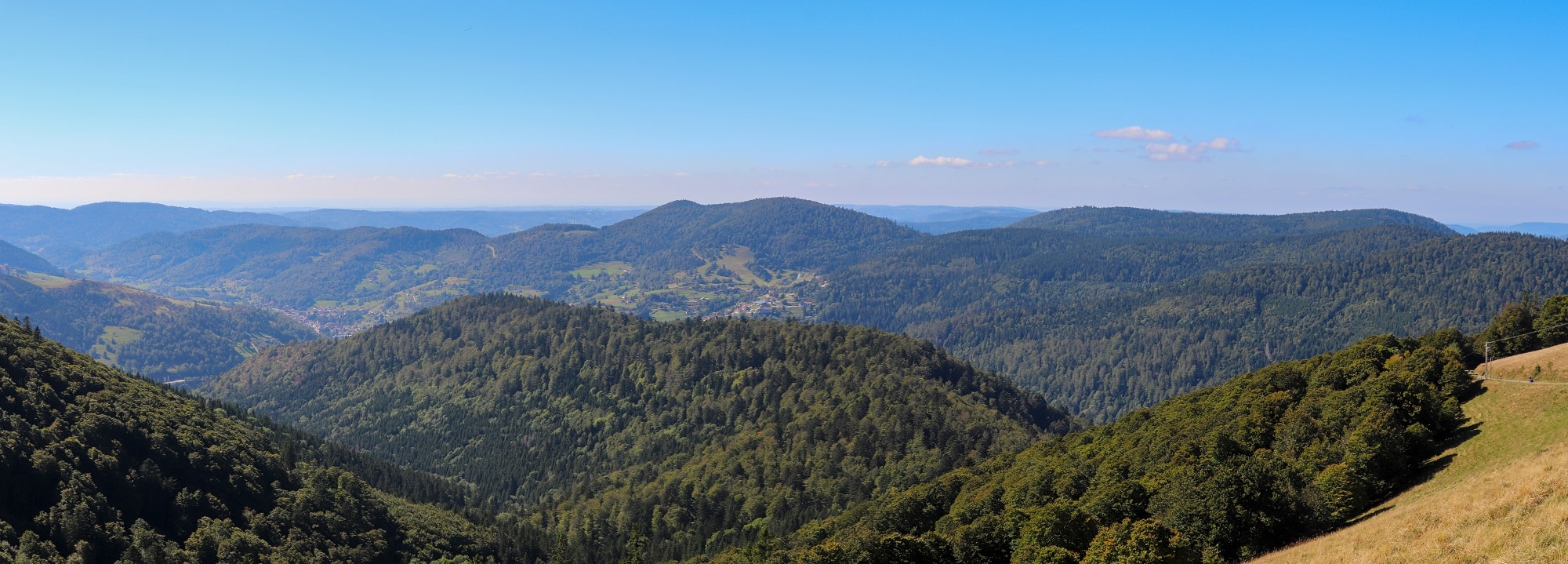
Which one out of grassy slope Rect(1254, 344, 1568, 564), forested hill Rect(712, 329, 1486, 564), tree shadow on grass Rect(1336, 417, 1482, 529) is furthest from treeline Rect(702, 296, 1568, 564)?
grassy slope Rect(1254, 344, 1568, 564)

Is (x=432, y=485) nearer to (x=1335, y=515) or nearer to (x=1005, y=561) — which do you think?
(x=1005, y=561)

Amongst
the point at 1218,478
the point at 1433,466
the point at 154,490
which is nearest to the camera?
the point at 1218,478

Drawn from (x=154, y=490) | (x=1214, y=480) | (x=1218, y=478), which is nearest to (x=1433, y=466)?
(x=1218, y=478)

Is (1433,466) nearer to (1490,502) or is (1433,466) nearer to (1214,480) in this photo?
(1214,480)

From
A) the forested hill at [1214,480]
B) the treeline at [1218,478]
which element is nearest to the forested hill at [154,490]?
the forested hill at [1214,480]

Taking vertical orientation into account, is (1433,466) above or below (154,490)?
above

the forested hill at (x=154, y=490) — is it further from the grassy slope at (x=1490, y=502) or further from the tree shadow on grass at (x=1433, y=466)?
the tree shadow on grass at (x=1433, y=466)

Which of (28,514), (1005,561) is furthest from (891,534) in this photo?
(28,514)
